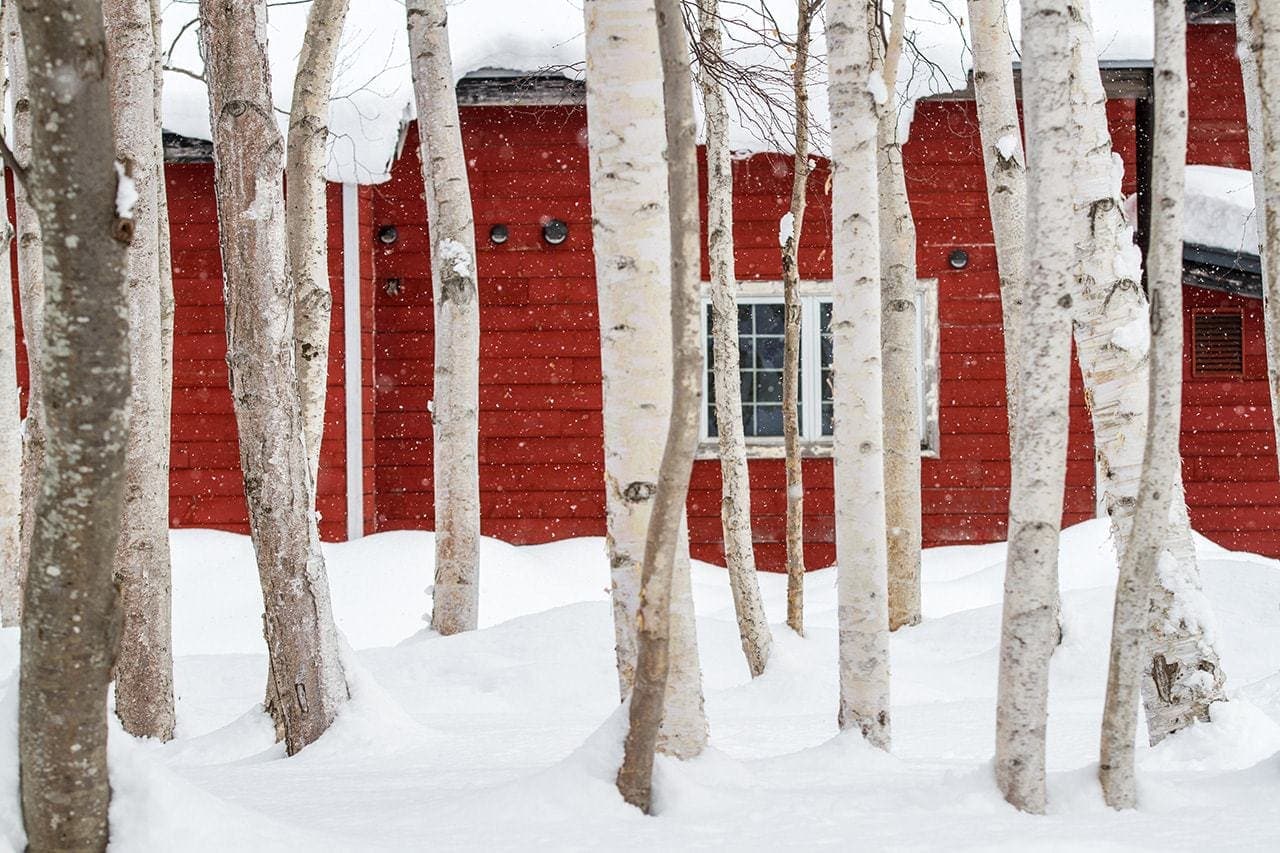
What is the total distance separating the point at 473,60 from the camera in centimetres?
921

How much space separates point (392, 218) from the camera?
378 inches

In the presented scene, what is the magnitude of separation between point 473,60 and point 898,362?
435 centimetres


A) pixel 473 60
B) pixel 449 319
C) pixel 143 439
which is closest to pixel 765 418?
pixel 473 60

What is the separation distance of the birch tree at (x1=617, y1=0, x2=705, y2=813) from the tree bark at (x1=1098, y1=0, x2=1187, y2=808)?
0.99m

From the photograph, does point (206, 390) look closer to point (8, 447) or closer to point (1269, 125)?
point (8, 447)

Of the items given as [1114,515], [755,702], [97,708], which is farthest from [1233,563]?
[97,708]

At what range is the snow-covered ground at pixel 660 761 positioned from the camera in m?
2.28

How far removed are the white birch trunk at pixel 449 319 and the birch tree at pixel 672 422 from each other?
4024 millimetres

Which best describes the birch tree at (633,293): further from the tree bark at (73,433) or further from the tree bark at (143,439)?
the tree bark at (143,439)

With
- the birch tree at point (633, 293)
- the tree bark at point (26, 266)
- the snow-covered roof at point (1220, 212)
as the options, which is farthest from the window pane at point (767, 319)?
the birch tree at point (633, 293)

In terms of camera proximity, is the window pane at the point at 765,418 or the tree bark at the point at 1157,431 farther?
the window pane at the point at 765,418

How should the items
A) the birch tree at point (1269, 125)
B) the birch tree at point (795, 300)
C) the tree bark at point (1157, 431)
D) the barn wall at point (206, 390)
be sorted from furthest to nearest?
1. the barn wall at point (206, 390)
2. the birch tree at point (795, 300)
3. the birch tree at point (1269, 125)
4. the tree bark at point (1157, 431)

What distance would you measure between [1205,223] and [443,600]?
662cm

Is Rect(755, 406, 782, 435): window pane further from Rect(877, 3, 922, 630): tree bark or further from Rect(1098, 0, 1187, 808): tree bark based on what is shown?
Rect(1098, 0, 1187, 808): tree bark
